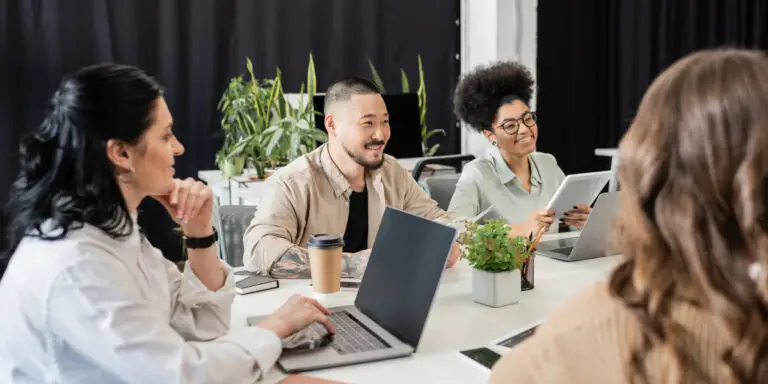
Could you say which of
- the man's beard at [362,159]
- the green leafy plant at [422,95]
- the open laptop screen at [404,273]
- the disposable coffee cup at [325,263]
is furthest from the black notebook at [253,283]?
the green leafy plant at [422,95]

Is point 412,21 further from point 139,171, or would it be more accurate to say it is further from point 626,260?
point 626,260

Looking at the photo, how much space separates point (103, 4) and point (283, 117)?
1190 millimetres

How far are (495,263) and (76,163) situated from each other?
2.99 feet

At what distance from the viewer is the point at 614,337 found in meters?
0.73

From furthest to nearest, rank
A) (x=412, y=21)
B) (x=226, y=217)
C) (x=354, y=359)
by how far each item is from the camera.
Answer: (x=412, y=21) → (x=226, y=217) → (x=354, y=359)

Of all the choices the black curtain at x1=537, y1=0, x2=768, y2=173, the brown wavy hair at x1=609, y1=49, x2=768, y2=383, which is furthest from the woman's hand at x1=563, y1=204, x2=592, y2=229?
the black curtain at x1=537, y1=0, x2=768, y2=173

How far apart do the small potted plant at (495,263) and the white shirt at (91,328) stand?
0.59 m

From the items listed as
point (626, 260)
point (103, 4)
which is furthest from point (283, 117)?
point (626, 260)

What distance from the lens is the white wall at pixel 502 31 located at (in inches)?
177

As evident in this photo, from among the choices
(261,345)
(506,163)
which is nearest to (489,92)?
(506,163)

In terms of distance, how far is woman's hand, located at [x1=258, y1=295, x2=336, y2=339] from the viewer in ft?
4.49

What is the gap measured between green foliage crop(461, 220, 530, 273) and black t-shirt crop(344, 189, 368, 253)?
764mm

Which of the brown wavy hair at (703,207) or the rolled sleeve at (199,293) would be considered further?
the rolled sleeve at (199,293)

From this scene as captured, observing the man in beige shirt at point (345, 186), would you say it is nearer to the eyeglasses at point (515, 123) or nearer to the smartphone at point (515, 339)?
the eyeglasses at point (515, 123)
